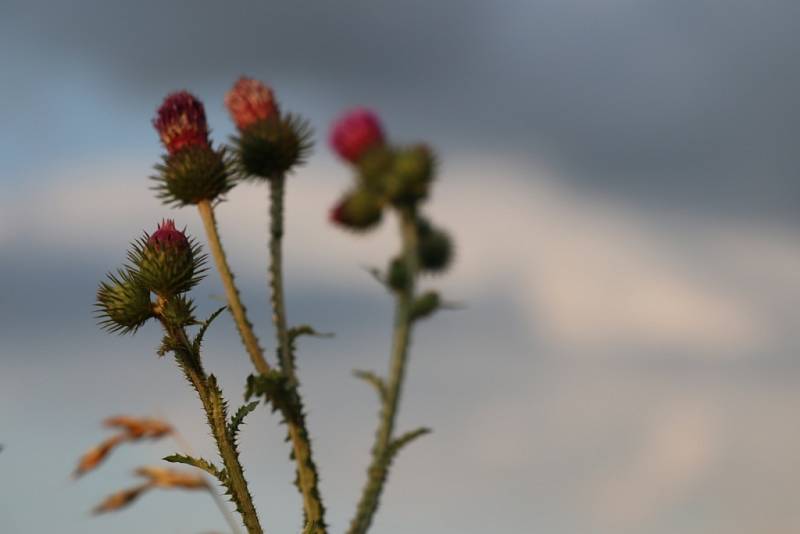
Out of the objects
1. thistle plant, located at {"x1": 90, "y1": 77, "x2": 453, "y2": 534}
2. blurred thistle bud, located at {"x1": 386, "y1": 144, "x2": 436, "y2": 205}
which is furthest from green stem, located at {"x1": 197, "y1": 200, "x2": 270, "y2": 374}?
blurred thistle bud, located at {"x1": 386, "y1": 144, "x2": 436, "y2": 205}

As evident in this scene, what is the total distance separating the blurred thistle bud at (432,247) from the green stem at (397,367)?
8.1 inches

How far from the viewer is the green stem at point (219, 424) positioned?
29.4ft

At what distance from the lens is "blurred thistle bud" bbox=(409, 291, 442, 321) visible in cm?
615

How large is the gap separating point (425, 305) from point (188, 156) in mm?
4165

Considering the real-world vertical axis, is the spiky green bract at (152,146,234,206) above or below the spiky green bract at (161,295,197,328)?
above

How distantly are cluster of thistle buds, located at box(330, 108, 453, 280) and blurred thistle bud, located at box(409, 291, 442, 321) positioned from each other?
0.52ft

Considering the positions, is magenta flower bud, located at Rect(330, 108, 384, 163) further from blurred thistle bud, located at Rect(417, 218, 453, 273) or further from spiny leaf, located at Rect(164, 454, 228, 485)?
spiny leaf, located at Rect(164, 454, 228, 485)

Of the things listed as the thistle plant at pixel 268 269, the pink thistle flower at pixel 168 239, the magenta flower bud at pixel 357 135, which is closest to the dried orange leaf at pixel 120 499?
the thistle plant at pixel 268 269

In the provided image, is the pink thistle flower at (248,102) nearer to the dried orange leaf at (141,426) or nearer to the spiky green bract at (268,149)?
the spiky green bract at (268,149)

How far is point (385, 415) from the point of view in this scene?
6.18 metres

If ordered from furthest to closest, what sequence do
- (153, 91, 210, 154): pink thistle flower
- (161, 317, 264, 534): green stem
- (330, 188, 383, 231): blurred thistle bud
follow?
(153, 91, 210, 154): pink thistle flower < (161, 317, 264, 534): green stem < (330, 188, 383, 231): blurred thistle bud

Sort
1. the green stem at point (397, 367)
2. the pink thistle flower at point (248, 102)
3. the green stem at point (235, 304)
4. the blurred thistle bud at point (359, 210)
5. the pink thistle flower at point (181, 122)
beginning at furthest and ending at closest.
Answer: the pink thistle flower at point (181, 122), the pink thistle flower at point (248, 102), the green stem at point (235, 304), the blurred thistle bud at point (359, 210), the green stem at point (397, 367)

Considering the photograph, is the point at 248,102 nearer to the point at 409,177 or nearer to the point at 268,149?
the point at 268,149

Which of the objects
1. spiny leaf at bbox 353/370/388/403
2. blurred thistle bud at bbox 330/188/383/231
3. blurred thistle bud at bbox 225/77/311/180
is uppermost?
blurred thistle bud at bbox 225/77/311/180
